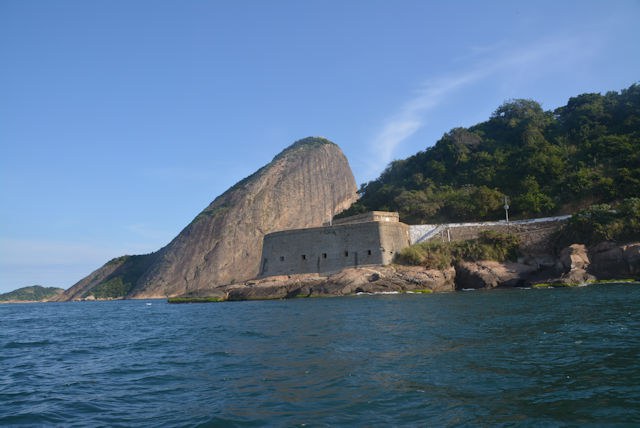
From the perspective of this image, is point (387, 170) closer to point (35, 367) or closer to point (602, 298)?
point (602, 298)

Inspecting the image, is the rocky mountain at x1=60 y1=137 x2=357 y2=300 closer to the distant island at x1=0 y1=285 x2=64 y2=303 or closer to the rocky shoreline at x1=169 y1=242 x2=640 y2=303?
the distant island at x1=0 y1=285 x2=64 y2=303

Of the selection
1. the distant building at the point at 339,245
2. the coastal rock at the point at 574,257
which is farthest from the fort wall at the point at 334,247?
the coastal rock at the point at 574,257

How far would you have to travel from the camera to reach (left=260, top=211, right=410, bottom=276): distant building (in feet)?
106

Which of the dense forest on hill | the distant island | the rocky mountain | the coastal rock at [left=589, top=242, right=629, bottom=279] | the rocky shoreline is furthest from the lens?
the distant island

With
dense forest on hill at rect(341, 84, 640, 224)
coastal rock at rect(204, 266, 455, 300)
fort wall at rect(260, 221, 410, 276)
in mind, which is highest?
dense forest on hill at rect(341, 84, 640, 224)

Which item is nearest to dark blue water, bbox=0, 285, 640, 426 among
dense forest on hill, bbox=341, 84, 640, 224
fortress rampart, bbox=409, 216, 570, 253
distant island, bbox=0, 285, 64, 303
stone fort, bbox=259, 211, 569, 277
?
fortress rampart, bbox=409, 216, 570, 253

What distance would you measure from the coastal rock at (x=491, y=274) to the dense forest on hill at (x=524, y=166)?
7.86 m

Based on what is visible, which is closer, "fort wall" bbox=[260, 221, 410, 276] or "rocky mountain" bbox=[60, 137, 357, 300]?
"fort wall" bbox=[260, 221, 410, 276]

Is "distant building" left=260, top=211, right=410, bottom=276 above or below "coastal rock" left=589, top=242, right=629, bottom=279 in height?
above

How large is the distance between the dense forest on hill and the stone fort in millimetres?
4707

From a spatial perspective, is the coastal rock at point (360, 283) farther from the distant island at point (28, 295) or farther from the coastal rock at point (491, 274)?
the distant island at point (28, 295)

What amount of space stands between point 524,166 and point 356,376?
36.8 metres

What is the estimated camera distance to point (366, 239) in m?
32.6

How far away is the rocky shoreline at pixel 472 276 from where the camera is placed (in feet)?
80.7
